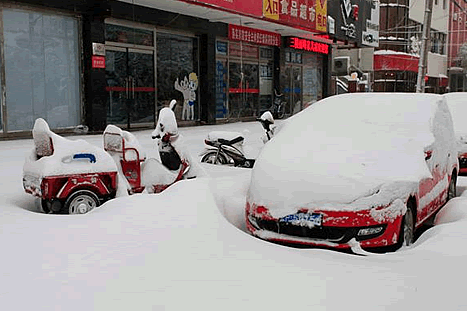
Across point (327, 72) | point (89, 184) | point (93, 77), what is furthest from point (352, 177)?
point (327, 72)

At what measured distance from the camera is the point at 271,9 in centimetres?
1758

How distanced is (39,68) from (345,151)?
391 inches

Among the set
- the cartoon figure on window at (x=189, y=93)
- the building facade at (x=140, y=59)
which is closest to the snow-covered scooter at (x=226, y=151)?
the building facade at (x=140, y=59)

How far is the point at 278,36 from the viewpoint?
2214cm

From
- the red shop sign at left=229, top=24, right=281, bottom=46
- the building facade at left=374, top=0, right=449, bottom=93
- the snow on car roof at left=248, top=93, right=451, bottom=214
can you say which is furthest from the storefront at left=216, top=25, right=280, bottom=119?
the building facade at left=374, top=0, right=449, bottom=93

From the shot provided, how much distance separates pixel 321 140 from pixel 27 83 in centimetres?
942

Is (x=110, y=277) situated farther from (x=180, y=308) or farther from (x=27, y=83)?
(x=27, y=83)

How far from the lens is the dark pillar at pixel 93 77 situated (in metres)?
13.9

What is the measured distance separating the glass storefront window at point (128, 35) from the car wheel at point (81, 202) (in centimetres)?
935

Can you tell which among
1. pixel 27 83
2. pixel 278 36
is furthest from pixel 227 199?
pixel 278 36

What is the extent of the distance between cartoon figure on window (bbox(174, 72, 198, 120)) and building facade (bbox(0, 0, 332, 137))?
0.04m

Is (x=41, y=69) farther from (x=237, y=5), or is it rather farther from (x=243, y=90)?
(x=243, y=90)

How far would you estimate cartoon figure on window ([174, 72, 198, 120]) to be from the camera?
58.5 feet

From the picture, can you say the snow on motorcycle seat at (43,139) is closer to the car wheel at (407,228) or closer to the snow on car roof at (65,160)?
the snow on car roof at (65,160)
